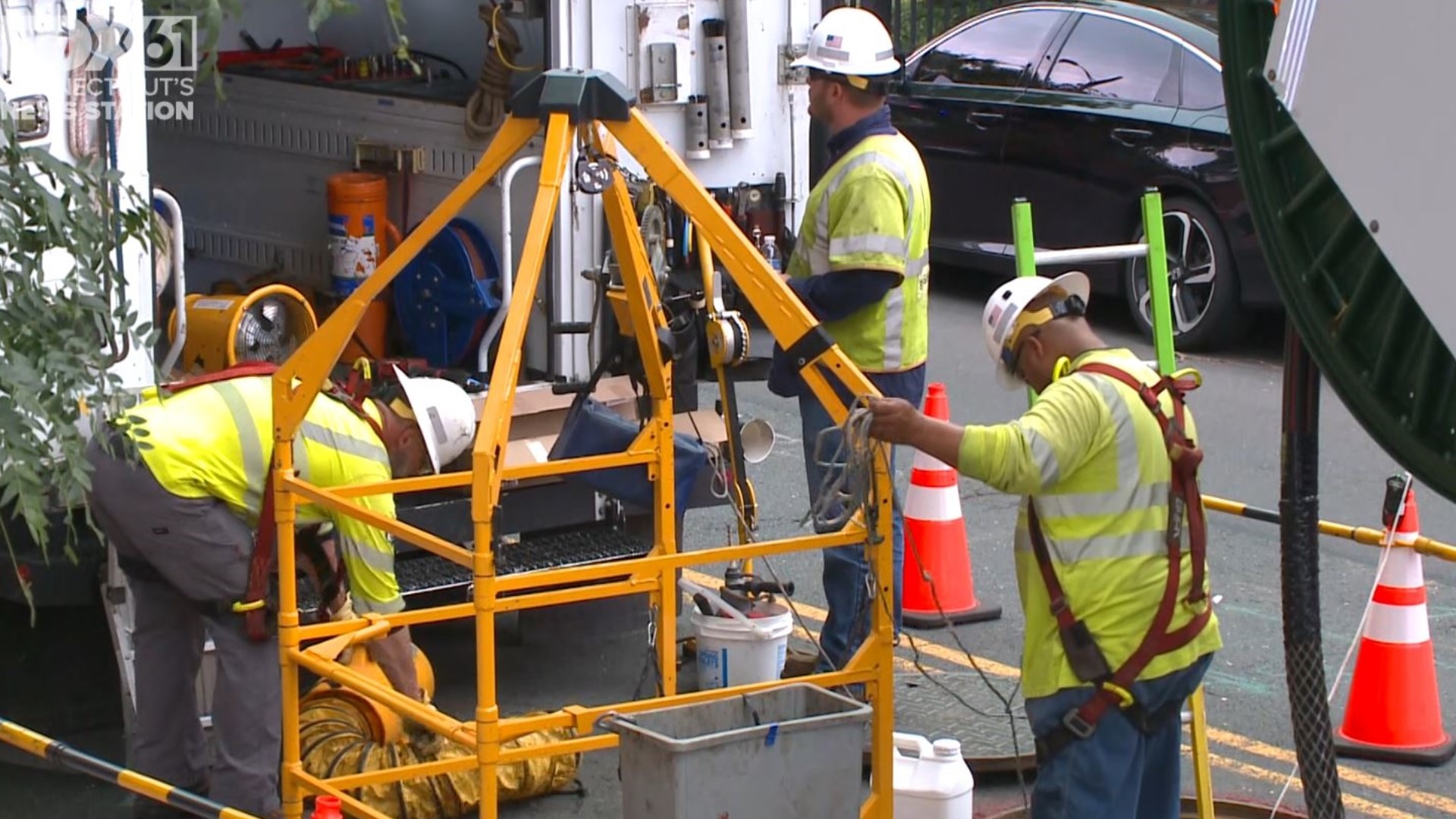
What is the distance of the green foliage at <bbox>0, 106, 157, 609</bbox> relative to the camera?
287cm

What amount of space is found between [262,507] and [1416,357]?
10.0 feet

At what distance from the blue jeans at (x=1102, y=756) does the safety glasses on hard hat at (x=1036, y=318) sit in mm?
764

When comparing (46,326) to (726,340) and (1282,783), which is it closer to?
(726,340)

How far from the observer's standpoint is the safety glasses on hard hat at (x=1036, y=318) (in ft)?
14.4

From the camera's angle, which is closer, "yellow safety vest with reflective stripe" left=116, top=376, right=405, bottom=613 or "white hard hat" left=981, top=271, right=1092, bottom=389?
"white hard hat" left=981, top=271, right=1092, bottom=389

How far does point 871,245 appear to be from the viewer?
235 inches

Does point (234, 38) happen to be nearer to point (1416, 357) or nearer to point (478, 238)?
point (478, 238)

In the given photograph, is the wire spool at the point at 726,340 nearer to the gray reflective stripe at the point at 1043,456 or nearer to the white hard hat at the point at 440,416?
the white hard hat at the point at 440,416

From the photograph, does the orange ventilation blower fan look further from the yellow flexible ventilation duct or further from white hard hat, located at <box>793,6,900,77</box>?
white hard hat, located at <box>793,6,900,77</box>

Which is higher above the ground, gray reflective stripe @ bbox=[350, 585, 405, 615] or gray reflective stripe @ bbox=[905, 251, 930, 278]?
gray reflective stripe @ bbox=[905, 251, 930, 278]

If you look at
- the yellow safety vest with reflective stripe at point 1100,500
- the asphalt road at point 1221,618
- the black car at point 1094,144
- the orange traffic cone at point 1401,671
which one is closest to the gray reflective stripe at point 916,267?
the asphalt road at point 1221,618

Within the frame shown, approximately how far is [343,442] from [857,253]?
69.1 inches

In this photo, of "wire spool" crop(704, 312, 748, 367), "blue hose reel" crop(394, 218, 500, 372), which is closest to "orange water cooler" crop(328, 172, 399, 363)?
"blue hose reel" crop(394, 218, 500, 372)

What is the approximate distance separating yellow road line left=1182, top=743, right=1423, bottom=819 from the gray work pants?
2759 millimetres
